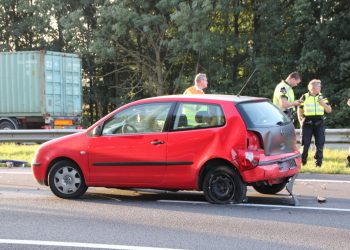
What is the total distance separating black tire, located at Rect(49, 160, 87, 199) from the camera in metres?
8.24

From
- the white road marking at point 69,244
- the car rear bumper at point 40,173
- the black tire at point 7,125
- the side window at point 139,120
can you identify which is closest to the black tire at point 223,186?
the side window at point 139,120

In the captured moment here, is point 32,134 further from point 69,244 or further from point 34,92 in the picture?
point 69,244

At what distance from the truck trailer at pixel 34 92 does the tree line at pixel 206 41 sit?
19.9 ft

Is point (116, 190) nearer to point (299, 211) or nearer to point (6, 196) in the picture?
point (6, 196)

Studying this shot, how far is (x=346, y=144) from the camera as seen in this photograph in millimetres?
14641

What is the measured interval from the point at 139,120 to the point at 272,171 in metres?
1.94

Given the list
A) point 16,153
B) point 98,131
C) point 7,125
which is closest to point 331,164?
point 98,131

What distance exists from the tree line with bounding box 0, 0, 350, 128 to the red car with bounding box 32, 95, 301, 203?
1747 centimetres

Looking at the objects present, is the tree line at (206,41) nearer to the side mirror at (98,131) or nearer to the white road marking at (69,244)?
the side mirror at (98,131)

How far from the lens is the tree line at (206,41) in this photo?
25625 mm

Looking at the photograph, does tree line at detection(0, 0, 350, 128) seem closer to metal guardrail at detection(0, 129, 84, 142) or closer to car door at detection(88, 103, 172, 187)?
metal guardrail at detection(0, 129, 84, 142)

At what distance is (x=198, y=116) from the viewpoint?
7.63 m

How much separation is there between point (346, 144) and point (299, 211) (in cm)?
800

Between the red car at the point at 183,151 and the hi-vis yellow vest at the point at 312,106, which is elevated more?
the hi-vis yellow vest at the point at 312,106
